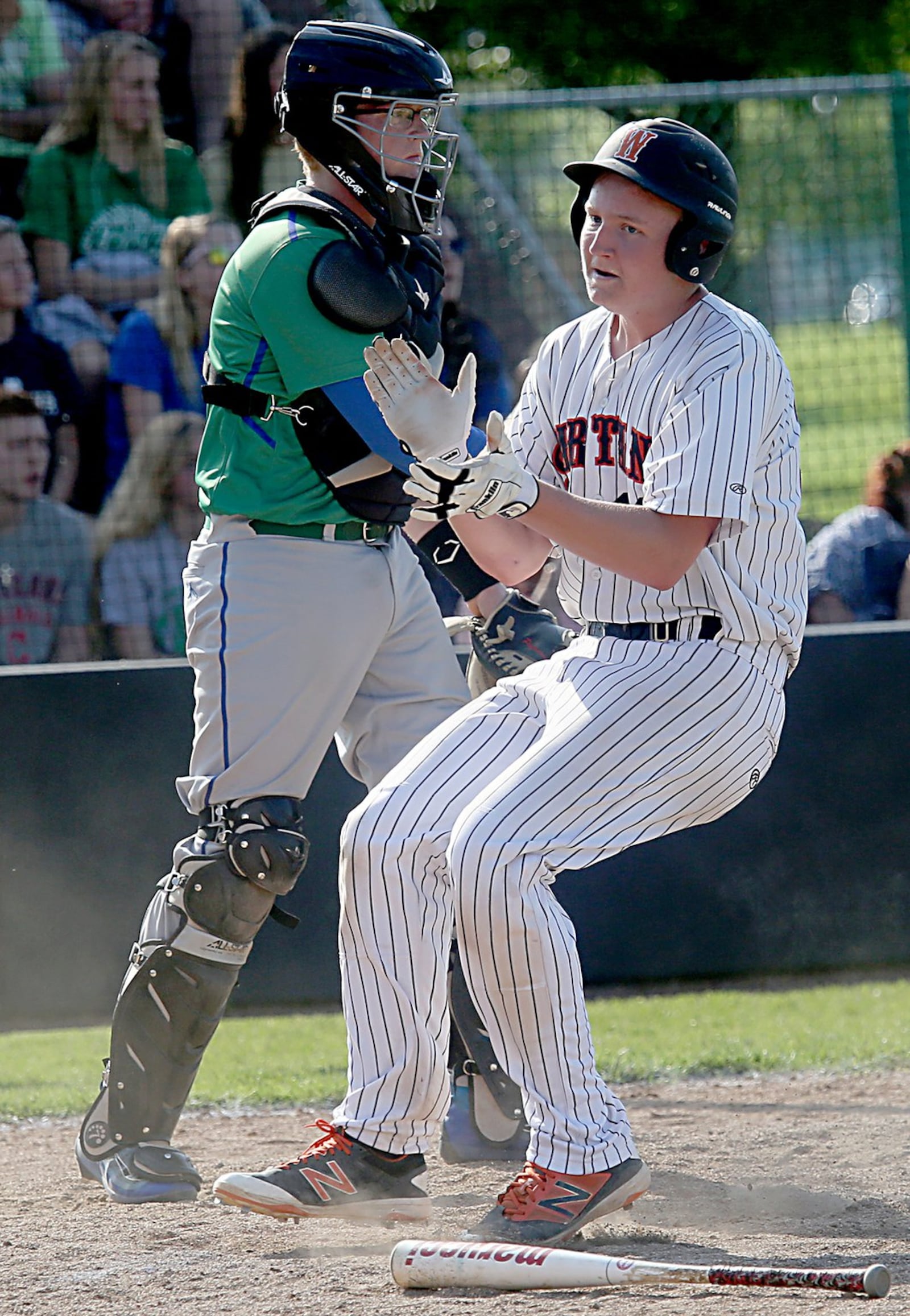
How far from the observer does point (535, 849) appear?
2854 mm

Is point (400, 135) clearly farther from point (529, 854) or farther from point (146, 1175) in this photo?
point (146, 1175)

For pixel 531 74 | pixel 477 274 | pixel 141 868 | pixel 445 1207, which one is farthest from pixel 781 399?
pixel 531 74

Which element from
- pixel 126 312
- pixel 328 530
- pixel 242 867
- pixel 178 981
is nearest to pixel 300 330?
pixel 328 530

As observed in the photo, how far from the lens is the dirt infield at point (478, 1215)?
8.64ft

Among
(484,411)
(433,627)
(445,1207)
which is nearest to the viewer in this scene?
(445,1207)

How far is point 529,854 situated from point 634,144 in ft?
4.06

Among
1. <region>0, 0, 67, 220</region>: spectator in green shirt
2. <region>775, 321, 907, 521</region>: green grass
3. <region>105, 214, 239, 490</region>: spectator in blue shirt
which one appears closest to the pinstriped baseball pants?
<region>105, 214, 239, 490</region>: spectator in blue shirt

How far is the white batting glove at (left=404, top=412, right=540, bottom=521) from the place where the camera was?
106 inches

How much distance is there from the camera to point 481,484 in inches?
106

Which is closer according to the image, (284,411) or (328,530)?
(284,411)

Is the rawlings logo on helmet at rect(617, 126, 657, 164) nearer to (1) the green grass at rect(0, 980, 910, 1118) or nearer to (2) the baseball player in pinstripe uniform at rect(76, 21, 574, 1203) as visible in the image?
(2) the baseball player in pinstripe uniform at rect(76, 21, 574, 1203)

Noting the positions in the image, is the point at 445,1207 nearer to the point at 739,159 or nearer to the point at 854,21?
the point at 739,159

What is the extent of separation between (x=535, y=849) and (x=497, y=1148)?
3.92ft

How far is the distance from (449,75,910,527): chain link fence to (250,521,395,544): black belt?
3.28m
